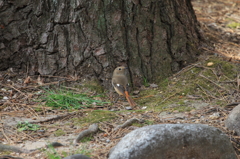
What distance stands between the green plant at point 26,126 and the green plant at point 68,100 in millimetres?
758

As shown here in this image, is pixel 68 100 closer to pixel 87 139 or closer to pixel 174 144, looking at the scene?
pixel 87 139

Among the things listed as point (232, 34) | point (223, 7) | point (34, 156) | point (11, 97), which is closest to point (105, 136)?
point (34, 156)

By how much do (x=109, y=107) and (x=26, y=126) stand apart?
1464 millimetres

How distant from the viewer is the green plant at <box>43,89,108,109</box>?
512 centimetres

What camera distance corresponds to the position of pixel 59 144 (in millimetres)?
3727

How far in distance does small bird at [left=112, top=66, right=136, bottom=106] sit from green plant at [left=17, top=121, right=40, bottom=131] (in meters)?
1.55

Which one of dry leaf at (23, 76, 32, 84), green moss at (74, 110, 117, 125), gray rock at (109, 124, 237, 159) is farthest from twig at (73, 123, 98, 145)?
dry leaf at (23, 76, 32, 84)

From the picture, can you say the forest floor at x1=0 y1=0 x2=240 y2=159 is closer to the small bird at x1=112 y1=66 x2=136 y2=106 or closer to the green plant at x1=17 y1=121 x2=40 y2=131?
the green plant at x1=17 y1=121 x2=40 y2=131

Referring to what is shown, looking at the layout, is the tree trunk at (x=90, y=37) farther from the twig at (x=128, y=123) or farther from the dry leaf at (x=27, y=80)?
the twig at (x=128, y=123)

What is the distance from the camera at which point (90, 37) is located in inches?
219

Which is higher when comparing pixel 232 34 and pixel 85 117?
pixel 232 34

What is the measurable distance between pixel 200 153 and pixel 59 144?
1.57 metres

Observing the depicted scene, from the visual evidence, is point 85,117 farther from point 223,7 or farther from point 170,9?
point 223,7

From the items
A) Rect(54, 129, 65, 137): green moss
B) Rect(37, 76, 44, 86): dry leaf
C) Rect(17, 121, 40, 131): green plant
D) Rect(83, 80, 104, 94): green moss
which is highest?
Rect(37, 76, 44, 86): dry leaf
